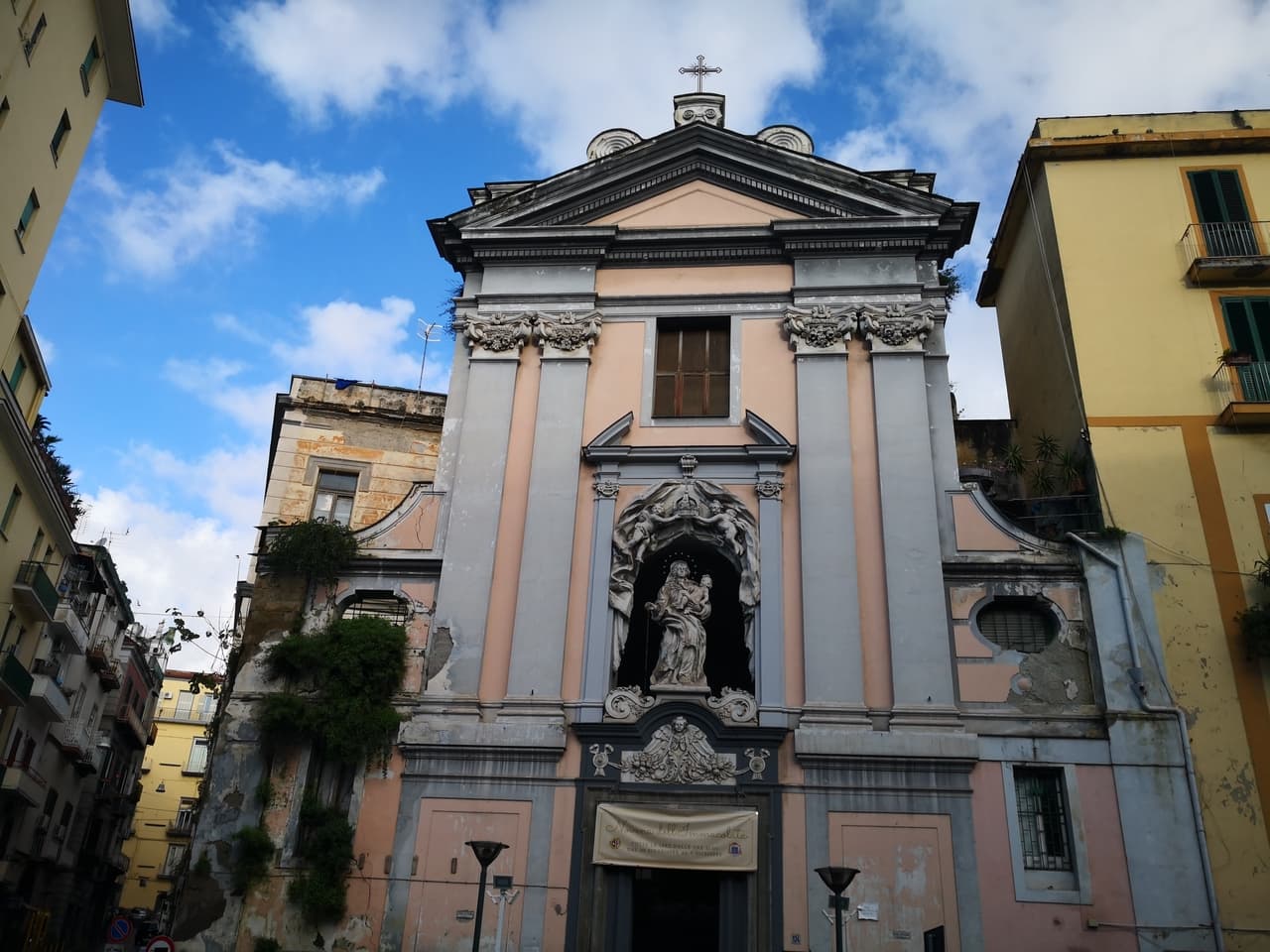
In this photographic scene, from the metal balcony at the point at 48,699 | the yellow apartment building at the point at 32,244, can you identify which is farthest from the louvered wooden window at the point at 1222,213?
the metal balcony at the point at 48,699

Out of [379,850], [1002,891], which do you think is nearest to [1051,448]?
[1002,891]

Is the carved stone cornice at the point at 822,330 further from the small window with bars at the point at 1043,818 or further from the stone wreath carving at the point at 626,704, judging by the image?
the small window with bars at the point at 1043,818

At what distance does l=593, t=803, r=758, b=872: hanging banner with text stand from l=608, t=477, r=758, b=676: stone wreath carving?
224cm

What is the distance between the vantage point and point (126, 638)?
1556 inches

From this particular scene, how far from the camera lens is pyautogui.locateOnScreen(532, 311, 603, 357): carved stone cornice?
17.2m

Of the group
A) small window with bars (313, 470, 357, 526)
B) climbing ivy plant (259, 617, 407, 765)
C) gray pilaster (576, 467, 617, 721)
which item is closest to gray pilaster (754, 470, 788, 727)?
gray pilaster (576, 467, 617, 721)

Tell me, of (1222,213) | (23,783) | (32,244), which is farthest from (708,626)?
(23,783)

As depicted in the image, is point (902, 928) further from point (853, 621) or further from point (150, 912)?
point (150, 912)

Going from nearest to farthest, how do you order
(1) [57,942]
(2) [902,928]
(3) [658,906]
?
(2) [902,928] → (3) [658,906] → (1) [57,942]

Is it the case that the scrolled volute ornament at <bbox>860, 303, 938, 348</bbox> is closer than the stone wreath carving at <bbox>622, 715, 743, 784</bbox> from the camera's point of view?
No

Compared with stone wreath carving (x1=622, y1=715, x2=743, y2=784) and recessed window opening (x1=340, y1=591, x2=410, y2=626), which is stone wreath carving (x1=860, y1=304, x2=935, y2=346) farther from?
recessed window opening (x1=340, y1=591, x2=410, y2=626)

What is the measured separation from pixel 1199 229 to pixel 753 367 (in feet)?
24.0

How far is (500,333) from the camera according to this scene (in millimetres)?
17406

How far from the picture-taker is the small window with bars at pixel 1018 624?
1452 cm
